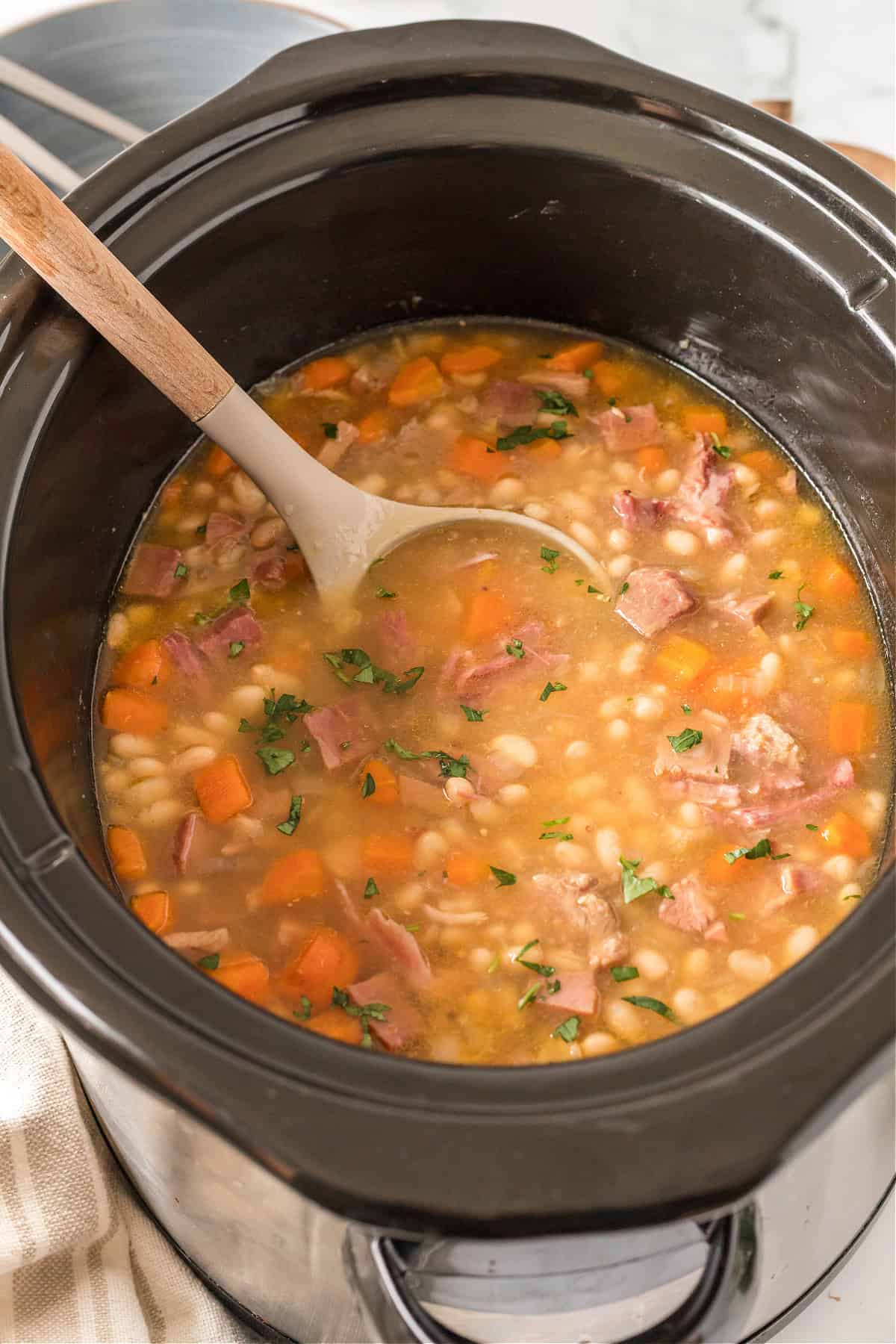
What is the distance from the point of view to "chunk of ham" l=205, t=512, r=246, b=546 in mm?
2660

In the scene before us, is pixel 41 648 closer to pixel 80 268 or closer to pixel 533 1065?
pixel 80 268

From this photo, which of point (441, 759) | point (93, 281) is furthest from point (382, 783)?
point (93, 281)

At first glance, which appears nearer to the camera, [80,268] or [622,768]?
[80,268]

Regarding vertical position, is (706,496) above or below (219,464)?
below

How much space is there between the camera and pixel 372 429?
2.79 meters

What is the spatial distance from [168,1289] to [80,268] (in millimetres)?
1586

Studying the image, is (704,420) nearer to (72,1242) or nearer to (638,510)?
(638,510)

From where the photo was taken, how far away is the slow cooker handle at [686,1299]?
166 cm

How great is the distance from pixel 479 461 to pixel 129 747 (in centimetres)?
88

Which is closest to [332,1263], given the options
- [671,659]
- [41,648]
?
[41,648]

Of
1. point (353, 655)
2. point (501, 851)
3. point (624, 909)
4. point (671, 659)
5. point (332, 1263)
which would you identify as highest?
point (353, 655)

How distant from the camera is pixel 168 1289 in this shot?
2.26 metres

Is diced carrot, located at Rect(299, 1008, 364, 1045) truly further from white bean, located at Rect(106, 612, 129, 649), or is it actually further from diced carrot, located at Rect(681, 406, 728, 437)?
diced carrot, located at Rect(681, 406, 728, 437)

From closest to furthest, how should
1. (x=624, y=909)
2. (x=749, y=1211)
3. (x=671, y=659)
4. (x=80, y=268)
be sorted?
(x=749, y=1211) < (x=80, y=268) < (x=624, y=909) < (x=671, y=659)
